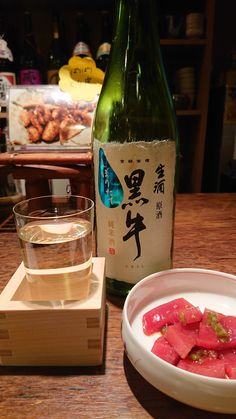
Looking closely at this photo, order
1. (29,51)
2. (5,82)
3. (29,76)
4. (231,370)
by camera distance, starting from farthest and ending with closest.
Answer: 1. (29,51)
2. (29,76)
3. (5,82)
4. (231,370)

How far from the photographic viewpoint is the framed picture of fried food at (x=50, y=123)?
595 millimetres

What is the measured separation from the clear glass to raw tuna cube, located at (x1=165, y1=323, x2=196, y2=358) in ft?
0.29

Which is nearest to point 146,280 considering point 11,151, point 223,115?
point 11,151

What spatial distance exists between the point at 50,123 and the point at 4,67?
2.59 feet

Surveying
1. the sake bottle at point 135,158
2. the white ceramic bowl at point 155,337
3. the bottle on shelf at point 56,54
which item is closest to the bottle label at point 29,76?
the bottle on shelf at point 56,54

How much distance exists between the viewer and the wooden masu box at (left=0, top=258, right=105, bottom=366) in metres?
0.27

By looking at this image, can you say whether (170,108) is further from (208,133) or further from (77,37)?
(208,133)

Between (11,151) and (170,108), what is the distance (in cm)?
33

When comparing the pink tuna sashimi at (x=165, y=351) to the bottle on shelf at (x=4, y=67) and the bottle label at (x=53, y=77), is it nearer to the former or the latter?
the bottle on shelf at (x=4, y=67)

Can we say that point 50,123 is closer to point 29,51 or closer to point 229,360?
point 229,360

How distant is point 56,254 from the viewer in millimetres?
309

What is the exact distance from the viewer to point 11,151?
596mm

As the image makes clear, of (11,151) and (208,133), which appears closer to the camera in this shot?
(11,151)

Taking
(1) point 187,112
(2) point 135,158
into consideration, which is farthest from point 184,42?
(2) point 135,158
